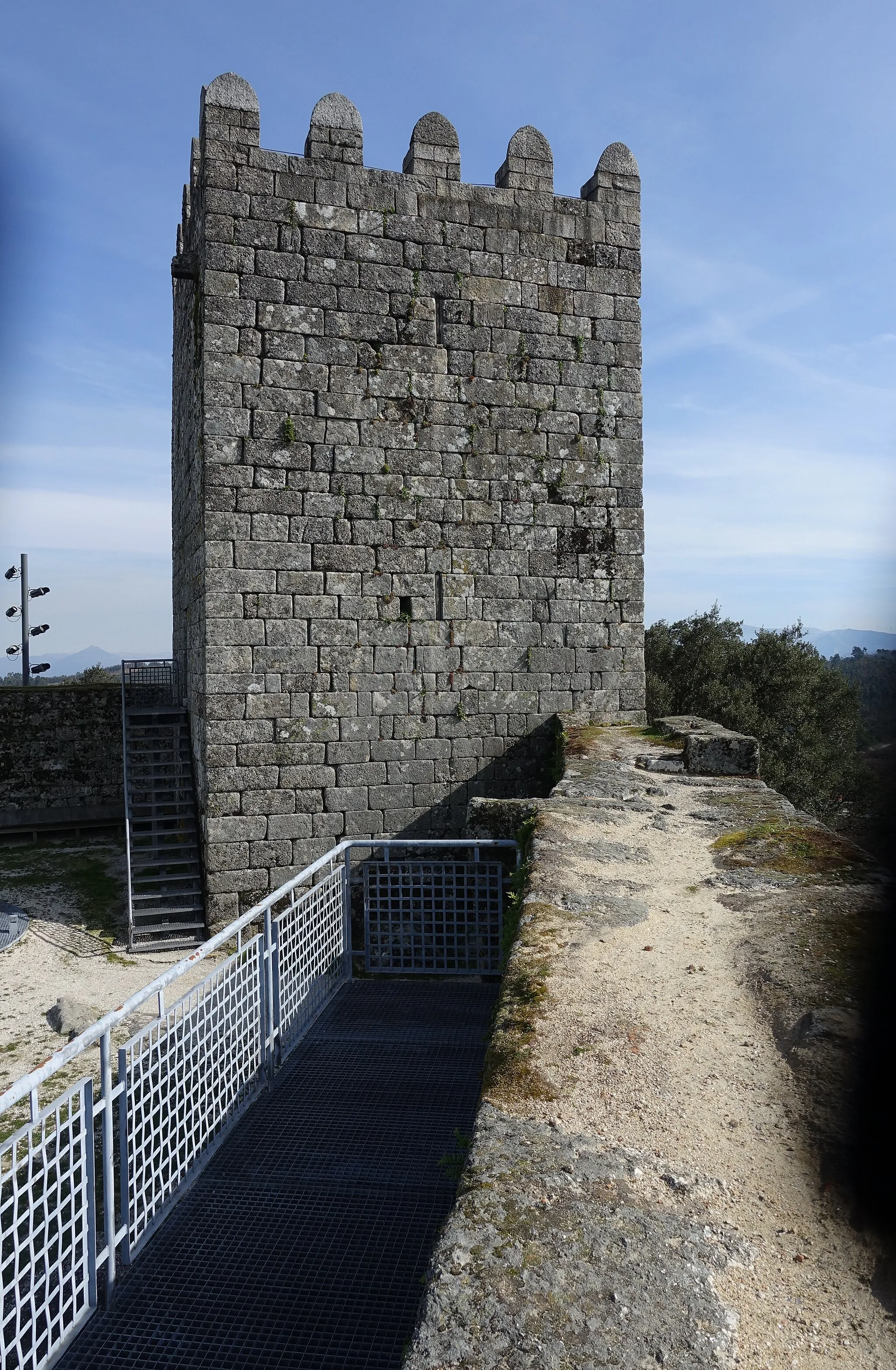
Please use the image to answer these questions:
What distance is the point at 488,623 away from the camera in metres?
8.77

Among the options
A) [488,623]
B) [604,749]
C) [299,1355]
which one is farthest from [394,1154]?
[488,623]

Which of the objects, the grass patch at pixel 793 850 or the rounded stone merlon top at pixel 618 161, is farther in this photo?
A: the rounded stone merlon top at pixel 618 161

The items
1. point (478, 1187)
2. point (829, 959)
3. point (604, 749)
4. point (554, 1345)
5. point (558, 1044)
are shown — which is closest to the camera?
point (554, 1345)

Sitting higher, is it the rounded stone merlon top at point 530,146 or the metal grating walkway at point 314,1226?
the rounded stone merlon top at point 530,146

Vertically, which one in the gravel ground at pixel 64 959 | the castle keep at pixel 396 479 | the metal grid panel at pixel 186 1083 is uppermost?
the castle keep at pixel 396 479

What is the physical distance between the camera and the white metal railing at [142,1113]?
2664mm

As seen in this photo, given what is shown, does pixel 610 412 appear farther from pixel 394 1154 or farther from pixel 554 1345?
pixel 554 1345

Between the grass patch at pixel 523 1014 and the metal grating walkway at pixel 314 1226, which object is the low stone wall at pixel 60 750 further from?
the grass patch at pixel 523 1014

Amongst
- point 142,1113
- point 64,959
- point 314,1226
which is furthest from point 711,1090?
point 64,959

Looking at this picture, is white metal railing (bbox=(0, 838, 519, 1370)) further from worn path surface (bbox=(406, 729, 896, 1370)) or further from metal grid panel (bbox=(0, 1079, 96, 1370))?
worn path surface (bbox=(406, 729, 896, 1370))

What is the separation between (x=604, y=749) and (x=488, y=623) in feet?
6.08

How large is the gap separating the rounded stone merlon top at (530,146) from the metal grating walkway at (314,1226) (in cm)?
816

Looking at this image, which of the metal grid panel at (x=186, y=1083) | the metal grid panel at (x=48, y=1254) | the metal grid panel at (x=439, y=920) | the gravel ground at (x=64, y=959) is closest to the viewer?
the metal grid panel at (x=48, y=1254)

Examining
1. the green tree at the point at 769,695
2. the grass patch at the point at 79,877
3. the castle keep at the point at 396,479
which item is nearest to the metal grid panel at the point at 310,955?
the castle keep at the point at 396,479
